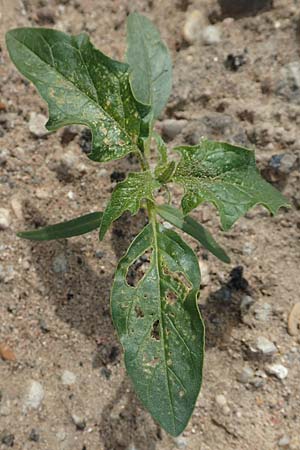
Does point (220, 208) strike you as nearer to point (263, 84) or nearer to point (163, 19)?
point (263, 84)

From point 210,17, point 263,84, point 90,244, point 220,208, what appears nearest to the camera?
point 220,208

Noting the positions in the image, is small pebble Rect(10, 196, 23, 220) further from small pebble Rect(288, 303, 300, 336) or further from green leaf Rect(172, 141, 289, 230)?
small pebble Rect(288, 303, 300, 336)

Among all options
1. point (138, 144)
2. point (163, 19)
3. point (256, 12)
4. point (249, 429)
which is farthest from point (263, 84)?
point (249, 429)

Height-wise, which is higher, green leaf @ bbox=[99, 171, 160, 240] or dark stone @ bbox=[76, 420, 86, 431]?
green leaf @ bbox=[99, 171, 160, 240]

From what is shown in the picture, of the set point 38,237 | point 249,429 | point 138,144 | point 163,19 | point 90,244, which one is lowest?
point 249,429

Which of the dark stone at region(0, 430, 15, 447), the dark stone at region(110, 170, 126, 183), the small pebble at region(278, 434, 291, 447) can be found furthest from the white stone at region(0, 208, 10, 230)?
the small pebble at region(278, 434, 291, 447)

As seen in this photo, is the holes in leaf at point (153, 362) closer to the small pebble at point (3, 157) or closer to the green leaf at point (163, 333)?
the green leaf at point (163, 333)
